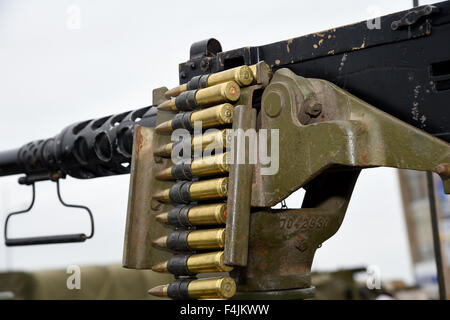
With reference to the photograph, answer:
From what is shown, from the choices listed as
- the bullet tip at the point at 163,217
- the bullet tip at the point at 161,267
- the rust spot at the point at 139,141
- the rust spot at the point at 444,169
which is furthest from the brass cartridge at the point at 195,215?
the rust spot at the point at 444,169

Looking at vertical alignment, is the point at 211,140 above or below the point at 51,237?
above

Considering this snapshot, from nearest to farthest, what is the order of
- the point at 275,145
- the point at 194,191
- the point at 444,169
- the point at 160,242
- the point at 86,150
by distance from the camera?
the point at 444,169 → the point at 275,145 → the point at 194,191 → the point at 160,242 → the point at 86,150

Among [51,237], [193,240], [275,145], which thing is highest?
[275,145]

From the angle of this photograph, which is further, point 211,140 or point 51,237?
point 51,237

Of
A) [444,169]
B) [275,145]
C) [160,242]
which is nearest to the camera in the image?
[444,169]

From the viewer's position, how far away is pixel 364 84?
1.87 metres

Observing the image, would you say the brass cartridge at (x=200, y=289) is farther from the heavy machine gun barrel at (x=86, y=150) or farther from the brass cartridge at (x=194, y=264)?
the heavy machine gun barrel at (x=86, y=150)

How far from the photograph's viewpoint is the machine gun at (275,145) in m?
1.73

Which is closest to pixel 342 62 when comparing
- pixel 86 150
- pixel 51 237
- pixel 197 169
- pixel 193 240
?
pixel 197 169

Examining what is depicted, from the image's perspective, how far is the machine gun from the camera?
5.68 feet

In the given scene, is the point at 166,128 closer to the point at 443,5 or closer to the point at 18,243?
the point at 443,5

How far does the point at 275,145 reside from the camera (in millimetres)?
1896

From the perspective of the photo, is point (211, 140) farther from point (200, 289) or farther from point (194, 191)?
point (200, 289)

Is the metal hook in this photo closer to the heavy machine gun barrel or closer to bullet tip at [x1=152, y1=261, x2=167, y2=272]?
the heavy machine gun barrel
